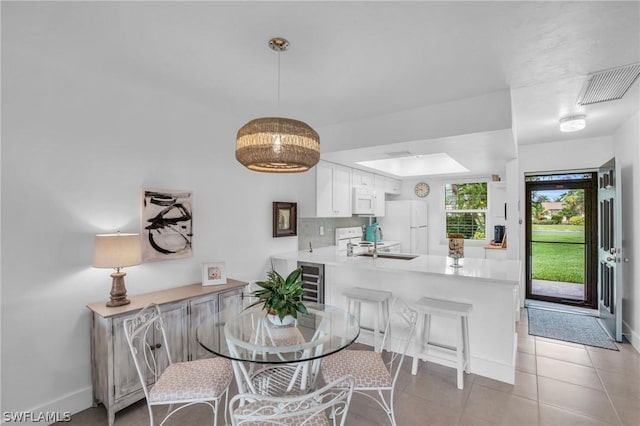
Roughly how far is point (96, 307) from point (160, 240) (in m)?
0.70

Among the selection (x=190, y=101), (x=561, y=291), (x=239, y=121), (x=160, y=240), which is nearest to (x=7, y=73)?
(x=190, y=101)

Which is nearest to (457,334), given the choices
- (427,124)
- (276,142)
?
(427,124)

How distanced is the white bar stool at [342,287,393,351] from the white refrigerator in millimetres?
2782

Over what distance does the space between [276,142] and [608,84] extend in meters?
2.81

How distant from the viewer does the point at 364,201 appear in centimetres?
534

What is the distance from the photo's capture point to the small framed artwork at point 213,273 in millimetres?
2998

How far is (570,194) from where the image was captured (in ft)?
16.3

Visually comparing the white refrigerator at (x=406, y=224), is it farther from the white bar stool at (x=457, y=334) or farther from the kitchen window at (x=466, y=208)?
the white bar stool at (x=457, y=334)

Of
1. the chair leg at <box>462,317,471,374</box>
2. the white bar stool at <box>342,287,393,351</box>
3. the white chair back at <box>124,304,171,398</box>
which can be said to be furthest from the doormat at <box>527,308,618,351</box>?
the white chair back at <box>124,304,171,398</box>

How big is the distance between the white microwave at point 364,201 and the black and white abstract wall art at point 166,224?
9.04 ft

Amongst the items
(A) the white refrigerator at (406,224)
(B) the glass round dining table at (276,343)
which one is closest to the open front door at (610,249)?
(A) the white refrigerator at (406,224)

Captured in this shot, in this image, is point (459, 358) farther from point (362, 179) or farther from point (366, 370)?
point (362, 179)

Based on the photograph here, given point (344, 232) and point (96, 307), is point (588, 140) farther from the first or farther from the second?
point (96, 307)

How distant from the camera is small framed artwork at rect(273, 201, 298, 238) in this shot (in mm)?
3959
